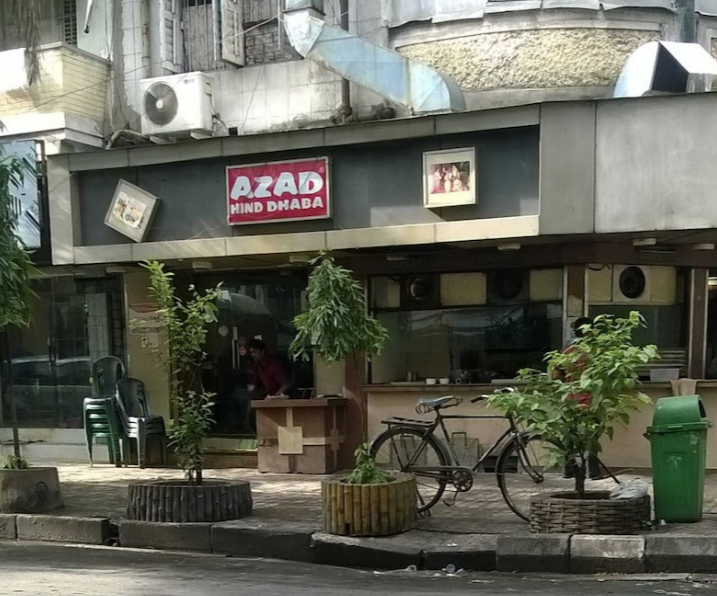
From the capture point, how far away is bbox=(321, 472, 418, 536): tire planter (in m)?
7.30

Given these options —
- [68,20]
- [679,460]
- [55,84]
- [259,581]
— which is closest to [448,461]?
[679,460]

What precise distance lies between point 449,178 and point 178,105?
4397 mm

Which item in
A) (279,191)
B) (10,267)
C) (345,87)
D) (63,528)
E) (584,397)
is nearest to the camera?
(584,397)

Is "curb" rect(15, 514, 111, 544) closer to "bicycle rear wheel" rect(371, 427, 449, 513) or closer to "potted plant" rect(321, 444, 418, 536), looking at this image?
"potted plant" rect(321, 444, 418, 536)

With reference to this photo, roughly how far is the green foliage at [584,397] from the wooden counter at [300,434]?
4.09 metres

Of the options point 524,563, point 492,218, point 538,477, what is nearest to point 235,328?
point 492,218

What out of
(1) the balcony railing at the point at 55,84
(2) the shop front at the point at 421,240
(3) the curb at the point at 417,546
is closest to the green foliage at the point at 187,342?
(3) the curb at the point at 417,546

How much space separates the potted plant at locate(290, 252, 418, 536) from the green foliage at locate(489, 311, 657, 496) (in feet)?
4.24

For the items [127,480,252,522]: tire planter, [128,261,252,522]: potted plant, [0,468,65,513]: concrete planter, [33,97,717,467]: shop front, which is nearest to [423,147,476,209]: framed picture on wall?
[33,97,717,467]: shop front

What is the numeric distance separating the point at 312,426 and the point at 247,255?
2.44 meters

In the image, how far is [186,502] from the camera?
800cm

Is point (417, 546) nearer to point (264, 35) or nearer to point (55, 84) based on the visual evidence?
point (264, 35)

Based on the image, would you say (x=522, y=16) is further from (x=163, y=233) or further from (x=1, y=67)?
(x=1, y=67)

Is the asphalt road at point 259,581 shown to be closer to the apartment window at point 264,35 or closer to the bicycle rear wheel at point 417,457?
the bicycle rear wheel at point 417,457
